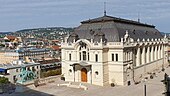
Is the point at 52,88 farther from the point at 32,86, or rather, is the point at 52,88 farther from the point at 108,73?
the point at 108,73

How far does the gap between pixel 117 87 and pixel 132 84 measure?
4.57 metres

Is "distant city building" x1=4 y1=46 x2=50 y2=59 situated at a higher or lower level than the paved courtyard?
higher

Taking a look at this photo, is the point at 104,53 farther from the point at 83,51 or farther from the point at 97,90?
the point at 97,90

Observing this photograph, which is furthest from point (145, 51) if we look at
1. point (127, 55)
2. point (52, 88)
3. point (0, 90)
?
point (0, 90)

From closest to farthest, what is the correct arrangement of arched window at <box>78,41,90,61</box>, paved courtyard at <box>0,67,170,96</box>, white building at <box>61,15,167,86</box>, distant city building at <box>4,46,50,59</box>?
paved courtyard at <box>0,67,170,96</box>, white building at <box>61,15,167,86</box>, arched window at <box>78,41,90,61</box>, distant city building at <box>4,46,50,59</box>

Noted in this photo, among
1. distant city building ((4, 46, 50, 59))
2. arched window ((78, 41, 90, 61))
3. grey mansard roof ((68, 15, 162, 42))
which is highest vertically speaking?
grey mansard roof ((68, 15, 162, 42))

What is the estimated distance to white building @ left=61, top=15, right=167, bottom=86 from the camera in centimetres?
5484

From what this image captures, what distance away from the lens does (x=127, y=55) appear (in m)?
56.6

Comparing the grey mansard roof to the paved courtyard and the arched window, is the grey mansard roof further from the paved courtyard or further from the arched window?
the paved courtyard

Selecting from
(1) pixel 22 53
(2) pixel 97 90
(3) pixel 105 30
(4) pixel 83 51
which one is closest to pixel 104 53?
(4) pixel 83 51

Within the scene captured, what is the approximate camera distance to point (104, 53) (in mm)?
54938

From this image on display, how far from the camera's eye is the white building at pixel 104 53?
54844mm

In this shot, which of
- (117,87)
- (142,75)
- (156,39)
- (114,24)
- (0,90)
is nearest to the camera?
(0,90)

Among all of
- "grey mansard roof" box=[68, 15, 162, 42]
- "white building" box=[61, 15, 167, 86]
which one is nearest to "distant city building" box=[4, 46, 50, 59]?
"white building" box=[61, 15, 167, 86]
